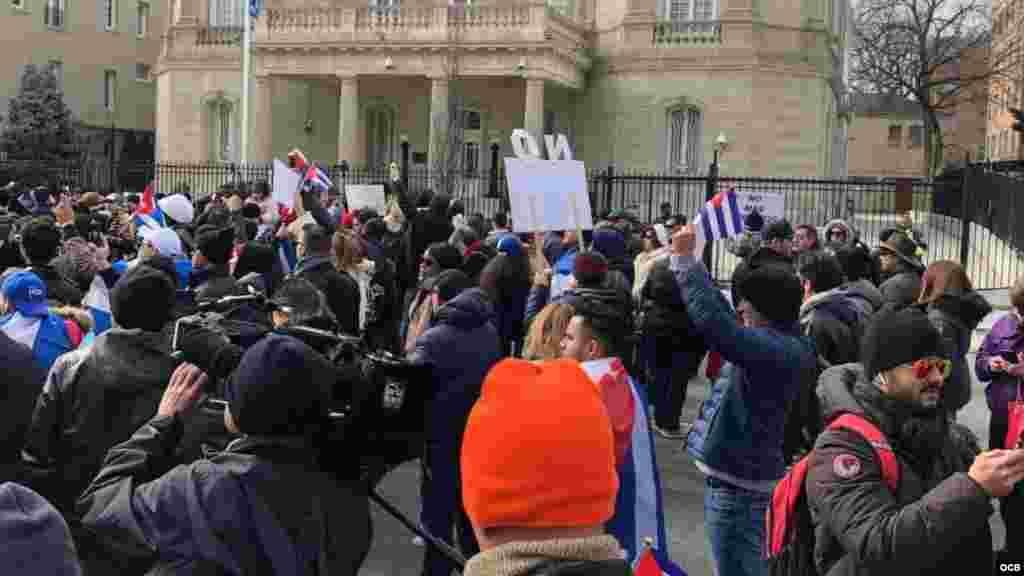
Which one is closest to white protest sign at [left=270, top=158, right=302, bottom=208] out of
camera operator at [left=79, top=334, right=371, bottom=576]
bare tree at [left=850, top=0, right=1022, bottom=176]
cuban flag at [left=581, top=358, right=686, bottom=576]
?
cuban flag at [left=581, top=358, right=686, bottom=576]

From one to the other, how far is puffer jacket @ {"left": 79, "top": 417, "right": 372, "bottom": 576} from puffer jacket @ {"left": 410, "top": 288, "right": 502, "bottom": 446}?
2.72 meters

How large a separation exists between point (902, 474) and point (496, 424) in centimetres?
151

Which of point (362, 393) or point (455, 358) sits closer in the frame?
point (362, 393)

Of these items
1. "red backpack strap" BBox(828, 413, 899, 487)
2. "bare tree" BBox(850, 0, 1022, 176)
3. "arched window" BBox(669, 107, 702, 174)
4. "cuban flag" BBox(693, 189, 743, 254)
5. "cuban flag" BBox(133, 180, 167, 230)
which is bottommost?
"red backpack strap" BBox(828, 413, 899, 487)

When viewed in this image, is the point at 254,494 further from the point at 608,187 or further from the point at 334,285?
the point at 608,187

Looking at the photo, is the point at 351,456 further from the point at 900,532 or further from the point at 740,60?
the point at 740,60

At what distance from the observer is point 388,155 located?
41625 millimetres

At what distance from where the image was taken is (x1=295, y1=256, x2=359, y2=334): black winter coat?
8.05 metres

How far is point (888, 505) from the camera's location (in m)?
Answer: 3.04

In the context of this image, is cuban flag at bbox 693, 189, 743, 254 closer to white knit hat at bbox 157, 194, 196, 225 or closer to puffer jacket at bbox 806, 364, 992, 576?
white knit hat at bbox 157, 194, 196, 225

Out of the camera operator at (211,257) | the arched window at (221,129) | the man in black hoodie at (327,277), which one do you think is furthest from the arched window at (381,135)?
the camera operator at (211,257)

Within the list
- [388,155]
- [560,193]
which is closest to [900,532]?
[560,193]

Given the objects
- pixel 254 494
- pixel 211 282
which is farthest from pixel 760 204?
pixel 254 494

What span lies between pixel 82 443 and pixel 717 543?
2.80m
